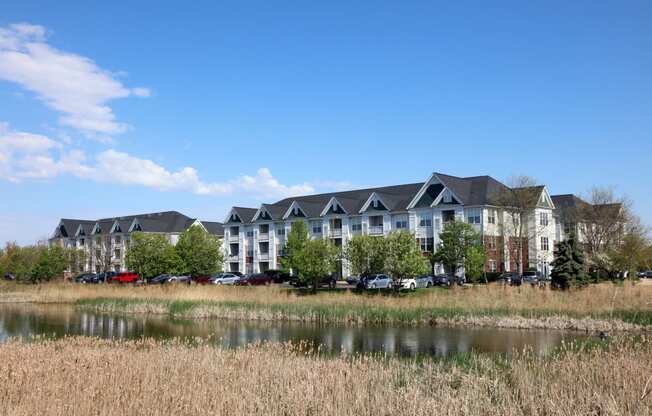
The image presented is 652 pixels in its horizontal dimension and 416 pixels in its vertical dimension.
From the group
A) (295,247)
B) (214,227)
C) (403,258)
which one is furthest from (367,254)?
(214,227)

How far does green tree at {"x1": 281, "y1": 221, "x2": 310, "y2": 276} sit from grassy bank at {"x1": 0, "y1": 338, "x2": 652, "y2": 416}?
34.7 meters

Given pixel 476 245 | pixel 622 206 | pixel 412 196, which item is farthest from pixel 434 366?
pixel 622 206

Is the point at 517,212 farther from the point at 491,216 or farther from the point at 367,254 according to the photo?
the point at 367,254

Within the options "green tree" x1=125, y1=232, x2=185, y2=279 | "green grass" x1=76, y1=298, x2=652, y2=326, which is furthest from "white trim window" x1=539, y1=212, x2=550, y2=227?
"green grass" x1=76, y1=298, x2=652, y2=326

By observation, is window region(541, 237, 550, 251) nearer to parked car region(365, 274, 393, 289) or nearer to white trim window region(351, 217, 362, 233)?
white trim window region(351, 217, 362, 233)

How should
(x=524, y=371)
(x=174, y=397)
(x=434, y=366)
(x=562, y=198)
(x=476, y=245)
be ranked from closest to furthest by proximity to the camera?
(x=174, y=397), (x=524, y=371), (x=434, y=366), (x=476, y=245), (x=562, y=198)

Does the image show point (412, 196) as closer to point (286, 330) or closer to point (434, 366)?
point (286, 330)

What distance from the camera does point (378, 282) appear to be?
49688 millimetres

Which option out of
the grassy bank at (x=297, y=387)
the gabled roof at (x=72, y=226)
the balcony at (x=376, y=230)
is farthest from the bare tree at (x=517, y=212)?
the gabled roof at (x=72, y=226)

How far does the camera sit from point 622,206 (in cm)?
6731

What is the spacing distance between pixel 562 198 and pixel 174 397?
7735cm

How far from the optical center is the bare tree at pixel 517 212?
59.7m

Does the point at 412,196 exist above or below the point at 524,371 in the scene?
above

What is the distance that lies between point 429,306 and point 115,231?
8131 cm
